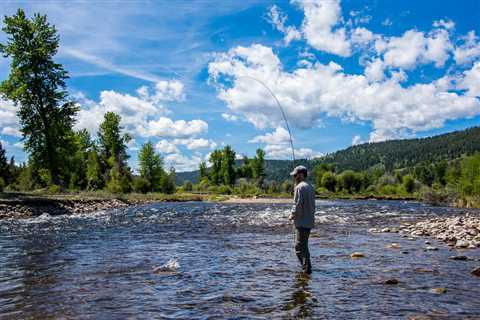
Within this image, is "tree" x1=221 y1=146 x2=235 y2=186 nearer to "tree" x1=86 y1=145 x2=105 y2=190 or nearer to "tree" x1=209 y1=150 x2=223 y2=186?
"tree" x1=209 y1=150 x2=223 y2=186

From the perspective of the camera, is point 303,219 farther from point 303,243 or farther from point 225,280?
point 225,280

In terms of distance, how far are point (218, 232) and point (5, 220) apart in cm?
1410

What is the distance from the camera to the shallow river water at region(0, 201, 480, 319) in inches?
276

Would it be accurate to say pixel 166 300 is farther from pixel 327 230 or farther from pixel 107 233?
pixel 327 230

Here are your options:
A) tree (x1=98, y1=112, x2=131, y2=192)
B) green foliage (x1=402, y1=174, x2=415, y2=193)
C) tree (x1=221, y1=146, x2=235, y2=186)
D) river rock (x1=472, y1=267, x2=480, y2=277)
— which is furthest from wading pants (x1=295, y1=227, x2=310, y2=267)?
green foliage (x1=402, y1=174, x2=415, y2=193)

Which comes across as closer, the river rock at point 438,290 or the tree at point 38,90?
the river rock at point 438,290

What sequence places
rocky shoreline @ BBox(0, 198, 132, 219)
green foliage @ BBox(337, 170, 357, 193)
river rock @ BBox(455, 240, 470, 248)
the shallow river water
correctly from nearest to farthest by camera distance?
the shallow river water < river rock @ BBox(455, 240, 470, 248) < rocky shoreline @ BBox(0, 198, 132, 219) < green foliage @ BBox(337, 170, 357, 193)

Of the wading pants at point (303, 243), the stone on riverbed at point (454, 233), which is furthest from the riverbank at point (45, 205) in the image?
the stone on riverbed at point (454, 233)

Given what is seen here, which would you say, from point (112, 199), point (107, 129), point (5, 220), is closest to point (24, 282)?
point (5, 220)

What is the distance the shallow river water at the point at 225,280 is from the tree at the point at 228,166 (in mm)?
100041

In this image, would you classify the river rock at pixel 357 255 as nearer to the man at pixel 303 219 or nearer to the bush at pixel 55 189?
the man at pixel 303 219

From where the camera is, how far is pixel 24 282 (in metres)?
9.02

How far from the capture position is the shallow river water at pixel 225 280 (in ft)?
23.0

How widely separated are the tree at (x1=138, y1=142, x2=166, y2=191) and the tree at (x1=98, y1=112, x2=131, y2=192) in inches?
332
